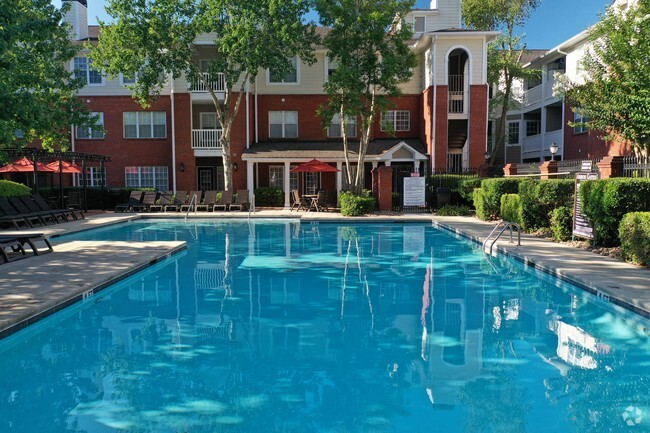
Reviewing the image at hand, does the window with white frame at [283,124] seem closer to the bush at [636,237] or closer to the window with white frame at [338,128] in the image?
the window with white frame at [338,128]

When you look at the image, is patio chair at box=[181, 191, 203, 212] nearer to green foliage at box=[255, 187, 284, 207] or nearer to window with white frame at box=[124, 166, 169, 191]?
green foliage at box=[255, 187, 284, 207]

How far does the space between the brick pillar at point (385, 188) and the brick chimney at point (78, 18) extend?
19.3 m

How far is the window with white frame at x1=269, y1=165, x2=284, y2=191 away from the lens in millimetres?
29375

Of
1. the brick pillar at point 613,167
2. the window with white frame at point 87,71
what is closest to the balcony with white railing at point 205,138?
the window with white frame at point 87,71

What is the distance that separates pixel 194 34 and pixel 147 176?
30.1ft

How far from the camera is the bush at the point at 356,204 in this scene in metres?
22.3

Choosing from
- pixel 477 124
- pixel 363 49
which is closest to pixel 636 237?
pixel 363 49

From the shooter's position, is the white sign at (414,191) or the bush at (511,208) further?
the white sign at (414,191)

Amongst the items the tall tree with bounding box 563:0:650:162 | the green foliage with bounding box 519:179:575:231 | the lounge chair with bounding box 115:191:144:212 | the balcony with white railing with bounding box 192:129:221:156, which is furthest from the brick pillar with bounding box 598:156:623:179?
the lounge chair with bounding box 115:191:144:212

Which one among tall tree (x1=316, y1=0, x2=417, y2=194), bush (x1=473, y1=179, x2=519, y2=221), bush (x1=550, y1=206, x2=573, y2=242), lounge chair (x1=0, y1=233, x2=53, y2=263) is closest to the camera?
lounge chair (x1=0, y1=233, x2=53, y2=263)

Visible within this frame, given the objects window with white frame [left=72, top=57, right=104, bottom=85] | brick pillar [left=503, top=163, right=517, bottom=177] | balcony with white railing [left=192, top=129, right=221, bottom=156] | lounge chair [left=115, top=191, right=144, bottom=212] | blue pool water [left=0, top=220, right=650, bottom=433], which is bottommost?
blue pool water [left=0, top=220, right=650, bottom=433]

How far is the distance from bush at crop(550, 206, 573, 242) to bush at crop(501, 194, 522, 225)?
2.03 m

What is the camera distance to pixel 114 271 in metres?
9.43

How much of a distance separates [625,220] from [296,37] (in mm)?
16881
